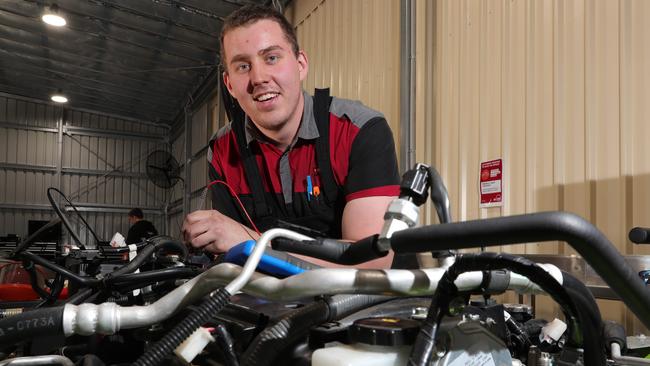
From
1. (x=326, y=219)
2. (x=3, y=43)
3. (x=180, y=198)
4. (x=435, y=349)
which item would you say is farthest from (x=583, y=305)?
(x=180, y=198)

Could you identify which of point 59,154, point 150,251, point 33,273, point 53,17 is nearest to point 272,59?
point 150,251

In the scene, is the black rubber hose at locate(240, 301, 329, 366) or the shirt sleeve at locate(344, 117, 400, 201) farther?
the shirt sleeve at locate(344, 117, 400, 201)

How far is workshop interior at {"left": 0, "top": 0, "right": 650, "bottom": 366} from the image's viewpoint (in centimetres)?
54

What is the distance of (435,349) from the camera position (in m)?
0.54

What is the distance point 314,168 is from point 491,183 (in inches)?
47.8

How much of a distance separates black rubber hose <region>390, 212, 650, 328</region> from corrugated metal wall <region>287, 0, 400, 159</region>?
9.02 ft

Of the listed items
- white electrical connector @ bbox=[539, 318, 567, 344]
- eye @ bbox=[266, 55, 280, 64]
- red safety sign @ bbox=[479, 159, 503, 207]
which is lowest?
white electrical connector @ bbox=[539, 318, 567, 344]

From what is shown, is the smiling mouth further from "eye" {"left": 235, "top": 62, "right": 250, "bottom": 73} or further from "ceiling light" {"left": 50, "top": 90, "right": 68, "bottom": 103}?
"ceiling light" {"left": 50, "top": 90, "right": 68, "bottom": 103}

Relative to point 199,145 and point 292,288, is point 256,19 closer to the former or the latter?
point 292,288

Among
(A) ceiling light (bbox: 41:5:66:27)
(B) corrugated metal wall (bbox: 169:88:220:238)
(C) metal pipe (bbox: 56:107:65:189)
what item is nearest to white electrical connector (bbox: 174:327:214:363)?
(A) ceiling light (bbox: 41:5:66:27)

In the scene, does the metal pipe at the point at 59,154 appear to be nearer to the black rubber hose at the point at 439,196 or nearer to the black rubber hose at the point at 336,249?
the black rubber hose at the point at 336,249

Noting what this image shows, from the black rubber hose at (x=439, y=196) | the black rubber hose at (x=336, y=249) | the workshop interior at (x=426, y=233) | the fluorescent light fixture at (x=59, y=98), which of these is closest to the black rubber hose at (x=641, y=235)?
the workshop interior at (x=426, y=233)

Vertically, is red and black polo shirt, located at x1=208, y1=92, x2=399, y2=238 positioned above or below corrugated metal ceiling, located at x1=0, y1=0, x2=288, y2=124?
below

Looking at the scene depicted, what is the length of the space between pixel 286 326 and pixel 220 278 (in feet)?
0.33
